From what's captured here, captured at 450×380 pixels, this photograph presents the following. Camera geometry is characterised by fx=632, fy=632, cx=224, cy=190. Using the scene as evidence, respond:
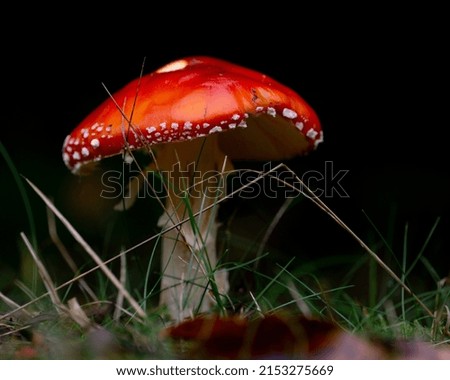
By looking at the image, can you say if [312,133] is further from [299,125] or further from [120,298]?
[120,298]

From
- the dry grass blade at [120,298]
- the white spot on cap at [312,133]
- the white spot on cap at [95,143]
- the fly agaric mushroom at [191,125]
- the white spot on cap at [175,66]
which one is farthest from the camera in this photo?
the white spot on cap at [175,66]

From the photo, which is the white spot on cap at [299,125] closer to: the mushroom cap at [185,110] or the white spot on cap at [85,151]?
the mushroom cap at [185,110]

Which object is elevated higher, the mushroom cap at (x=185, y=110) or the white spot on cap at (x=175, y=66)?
the white spot on cap at (x=175, y=66)

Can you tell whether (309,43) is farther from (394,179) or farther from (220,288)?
(220,288)

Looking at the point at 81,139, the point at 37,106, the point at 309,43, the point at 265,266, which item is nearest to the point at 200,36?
the point at 309,43

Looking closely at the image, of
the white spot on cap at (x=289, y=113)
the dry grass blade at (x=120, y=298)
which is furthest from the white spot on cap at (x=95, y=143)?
the white spot on cap at (x=289, y=113)

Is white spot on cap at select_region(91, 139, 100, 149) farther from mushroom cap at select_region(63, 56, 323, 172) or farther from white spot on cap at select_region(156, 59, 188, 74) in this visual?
white spot on cap at select_region(156, 59, 188, 74)

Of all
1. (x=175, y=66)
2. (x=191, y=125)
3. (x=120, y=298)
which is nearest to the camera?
(x=120, y=298)

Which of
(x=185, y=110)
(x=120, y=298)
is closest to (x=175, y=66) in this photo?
(x=185, y=110)
